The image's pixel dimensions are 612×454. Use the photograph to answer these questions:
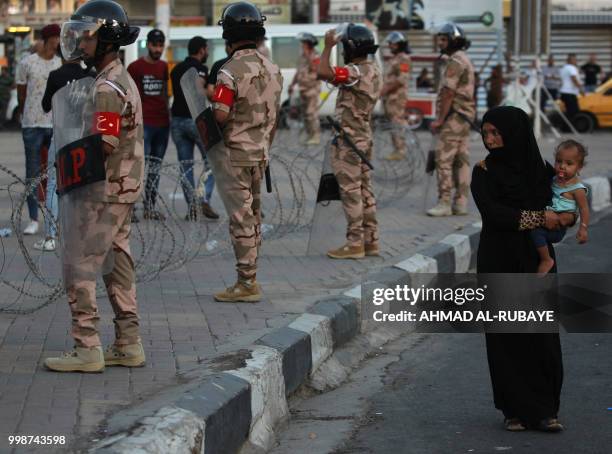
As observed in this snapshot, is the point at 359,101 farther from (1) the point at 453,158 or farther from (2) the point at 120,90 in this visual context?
(2) the point at 120,90

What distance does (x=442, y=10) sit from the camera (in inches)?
1374

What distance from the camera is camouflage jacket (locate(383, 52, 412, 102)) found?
20.2m

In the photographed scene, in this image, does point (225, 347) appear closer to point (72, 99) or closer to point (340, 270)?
point (72, 99)

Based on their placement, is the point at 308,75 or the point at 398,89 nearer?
the point at 398,89

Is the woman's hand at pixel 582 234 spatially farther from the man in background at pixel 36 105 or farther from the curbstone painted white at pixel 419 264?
the man in background at pixel 36 105

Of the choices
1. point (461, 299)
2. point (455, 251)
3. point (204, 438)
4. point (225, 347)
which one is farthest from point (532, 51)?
point (204, 438)

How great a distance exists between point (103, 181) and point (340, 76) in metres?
4.32

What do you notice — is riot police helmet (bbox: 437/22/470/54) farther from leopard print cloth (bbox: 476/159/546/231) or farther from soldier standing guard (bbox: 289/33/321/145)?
soldier standing guard (bbox: 289/33/321/145)

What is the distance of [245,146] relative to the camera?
8188 mm

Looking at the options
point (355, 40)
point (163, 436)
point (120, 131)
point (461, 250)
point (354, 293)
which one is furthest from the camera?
point (461, 250)

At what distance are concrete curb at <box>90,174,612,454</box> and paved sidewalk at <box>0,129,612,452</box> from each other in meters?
0.25

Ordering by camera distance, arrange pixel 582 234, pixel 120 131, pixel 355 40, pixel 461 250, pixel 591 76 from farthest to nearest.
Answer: pixel 591 76, pixel 461 250, pixel 355 40, pixel 582 234, pixel 120 131

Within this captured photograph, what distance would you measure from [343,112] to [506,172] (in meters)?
4.52

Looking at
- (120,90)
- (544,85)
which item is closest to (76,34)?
(120,90)
